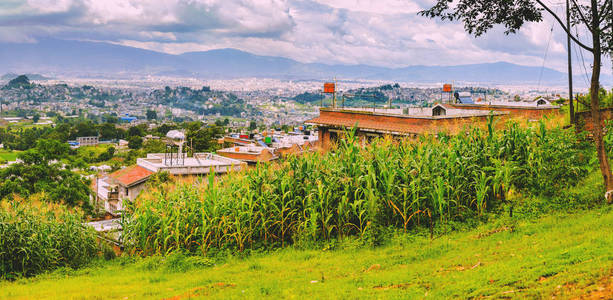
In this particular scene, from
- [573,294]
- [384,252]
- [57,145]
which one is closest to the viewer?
[573,294]

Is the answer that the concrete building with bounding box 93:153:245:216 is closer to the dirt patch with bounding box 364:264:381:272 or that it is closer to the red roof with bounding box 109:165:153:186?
the red roof with bounding box 109:165:153:186

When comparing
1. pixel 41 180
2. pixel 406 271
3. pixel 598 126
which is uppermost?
pixel 598 126

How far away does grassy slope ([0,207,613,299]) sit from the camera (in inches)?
185

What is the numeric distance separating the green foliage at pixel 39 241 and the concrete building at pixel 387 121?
33.6ft

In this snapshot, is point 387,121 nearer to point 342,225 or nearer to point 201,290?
point 342,225

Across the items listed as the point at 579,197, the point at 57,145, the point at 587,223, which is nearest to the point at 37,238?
the point at 587,223

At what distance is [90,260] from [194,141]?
182 ft

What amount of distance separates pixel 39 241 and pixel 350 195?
18.1 feet

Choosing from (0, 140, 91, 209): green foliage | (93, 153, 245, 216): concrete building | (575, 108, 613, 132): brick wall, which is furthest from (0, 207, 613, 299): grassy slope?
(0, 140, 91, 209): green foliage

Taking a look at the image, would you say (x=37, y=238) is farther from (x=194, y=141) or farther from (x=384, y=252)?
(x=194, y=141)

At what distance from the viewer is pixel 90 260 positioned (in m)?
9.12

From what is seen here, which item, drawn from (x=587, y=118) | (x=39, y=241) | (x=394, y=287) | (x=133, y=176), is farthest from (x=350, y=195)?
(x=133, y=176)

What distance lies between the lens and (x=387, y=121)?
67.7 ft

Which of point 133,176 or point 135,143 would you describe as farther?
point 135,143
